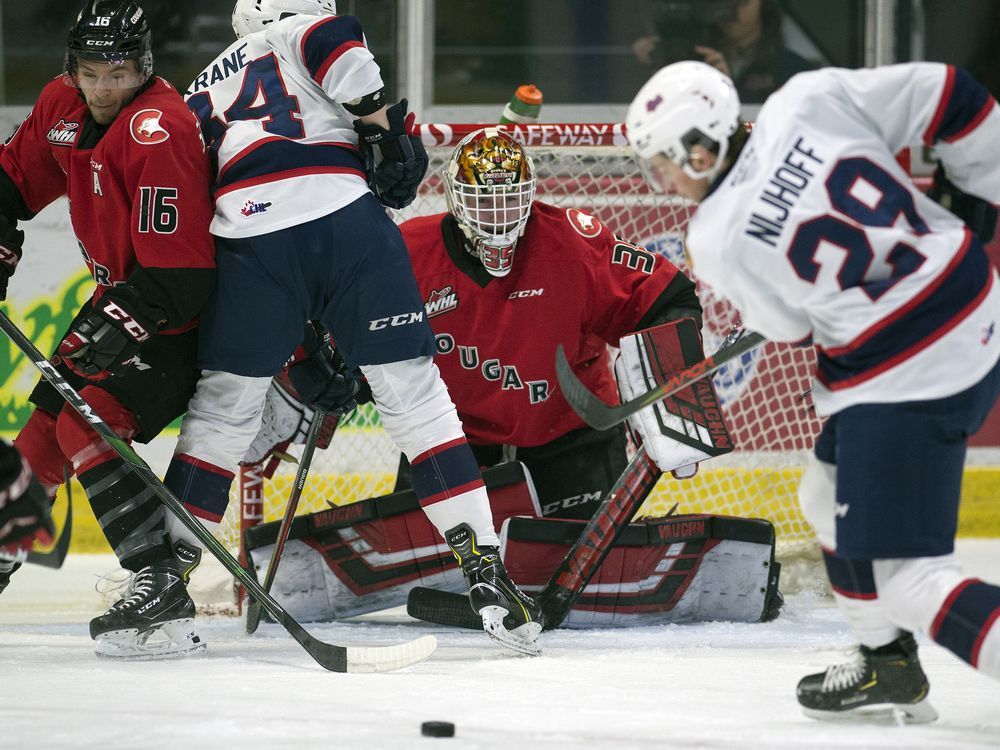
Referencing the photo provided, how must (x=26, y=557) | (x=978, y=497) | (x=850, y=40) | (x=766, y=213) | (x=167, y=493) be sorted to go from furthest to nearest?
(x=850, y=40)
(x=978, y=497)
(x=167, y=493)
(x=26, y=557)
(x=766, y=213)

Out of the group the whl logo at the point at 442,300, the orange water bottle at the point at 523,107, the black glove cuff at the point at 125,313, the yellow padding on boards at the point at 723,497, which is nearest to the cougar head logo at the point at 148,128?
the black glove cuff at the point at 125,313

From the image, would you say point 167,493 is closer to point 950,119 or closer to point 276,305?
point 276,305

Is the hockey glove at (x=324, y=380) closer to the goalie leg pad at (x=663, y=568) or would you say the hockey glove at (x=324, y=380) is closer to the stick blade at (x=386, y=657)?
the goalie leg pad at (x=663, y=568)

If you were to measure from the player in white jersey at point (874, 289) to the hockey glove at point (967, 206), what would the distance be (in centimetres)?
3

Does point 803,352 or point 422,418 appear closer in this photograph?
point 422,418

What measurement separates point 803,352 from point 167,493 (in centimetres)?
211

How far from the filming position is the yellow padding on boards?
3773 mm

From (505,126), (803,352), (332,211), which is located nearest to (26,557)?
(332,211)

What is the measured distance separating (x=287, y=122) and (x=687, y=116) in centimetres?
93

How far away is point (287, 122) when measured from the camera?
7.88 ft

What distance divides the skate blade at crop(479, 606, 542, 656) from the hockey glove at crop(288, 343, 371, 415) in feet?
1.89

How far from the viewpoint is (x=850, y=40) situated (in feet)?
14.8

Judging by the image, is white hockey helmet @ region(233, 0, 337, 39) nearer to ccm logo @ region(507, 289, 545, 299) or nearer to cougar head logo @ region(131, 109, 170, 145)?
cougar head logo @ region(131, 109, 170, 145)

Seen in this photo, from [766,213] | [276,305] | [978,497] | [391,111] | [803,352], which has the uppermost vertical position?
[766,213]
